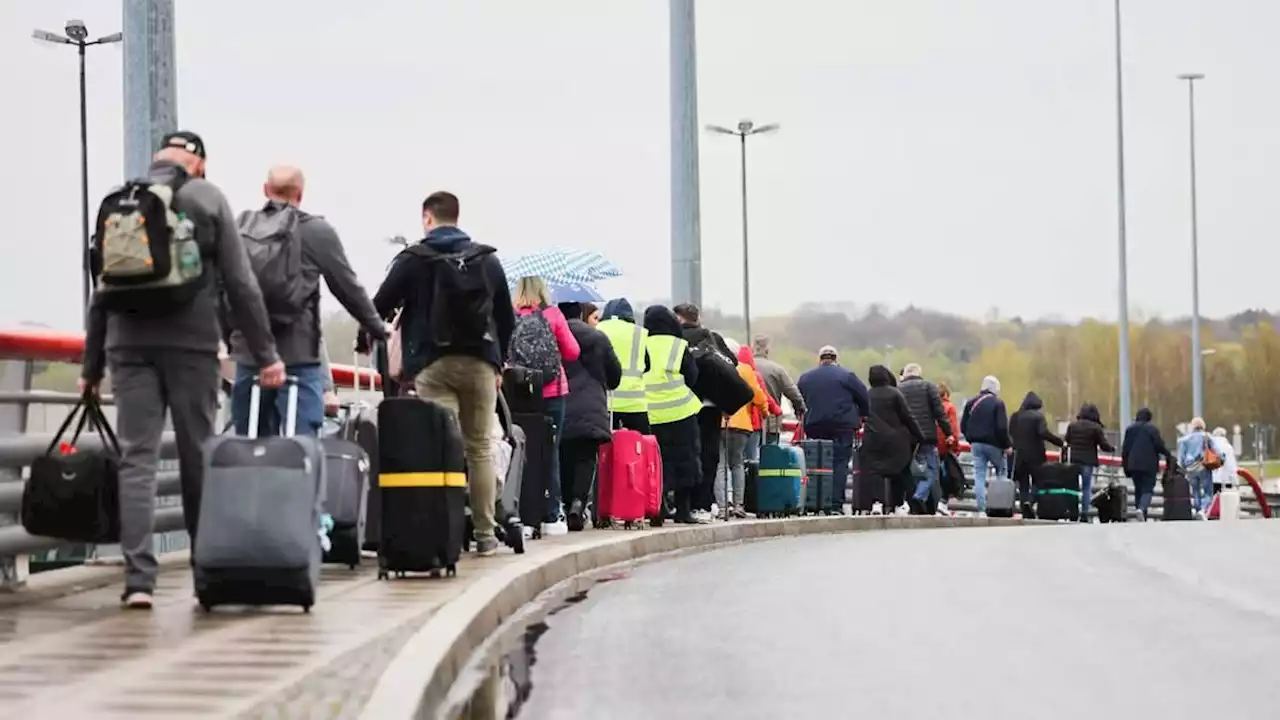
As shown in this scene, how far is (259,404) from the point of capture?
38.3 ft

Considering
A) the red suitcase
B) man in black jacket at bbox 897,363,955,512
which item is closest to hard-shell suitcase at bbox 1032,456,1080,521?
man in black jacket at bbox 897,363,955,512

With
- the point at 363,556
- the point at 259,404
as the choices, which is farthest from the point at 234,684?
the point at 363,556

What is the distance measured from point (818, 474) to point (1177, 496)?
1396cm

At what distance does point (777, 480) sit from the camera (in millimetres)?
23984

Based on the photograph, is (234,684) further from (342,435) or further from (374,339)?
(342,435)

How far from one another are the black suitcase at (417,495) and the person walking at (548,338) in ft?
13.2

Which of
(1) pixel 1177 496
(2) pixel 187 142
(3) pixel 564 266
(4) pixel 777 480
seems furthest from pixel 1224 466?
(2) pixel 187 142

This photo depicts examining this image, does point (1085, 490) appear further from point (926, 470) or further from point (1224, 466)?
point (1224, 466)

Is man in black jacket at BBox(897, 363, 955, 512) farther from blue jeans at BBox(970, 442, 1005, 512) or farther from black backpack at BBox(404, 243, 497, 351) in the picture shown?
black backpack at BBox(404, 243, 497, 351)

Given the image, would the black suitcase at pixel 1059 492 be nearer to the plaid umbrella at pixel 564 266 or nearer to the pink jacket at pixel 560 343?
the plaid umbrella at pixel 564 266

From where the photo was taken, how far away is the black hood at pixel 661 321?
1931cm

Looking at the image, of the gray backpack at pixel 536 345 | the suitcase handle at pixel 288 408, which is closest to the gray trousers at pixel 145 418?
the suitcase handle at pixel 288 408

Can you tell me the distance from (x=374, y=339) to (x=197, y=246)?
2122mm

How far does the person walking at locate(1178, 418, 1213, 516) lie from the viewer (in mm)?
41906
